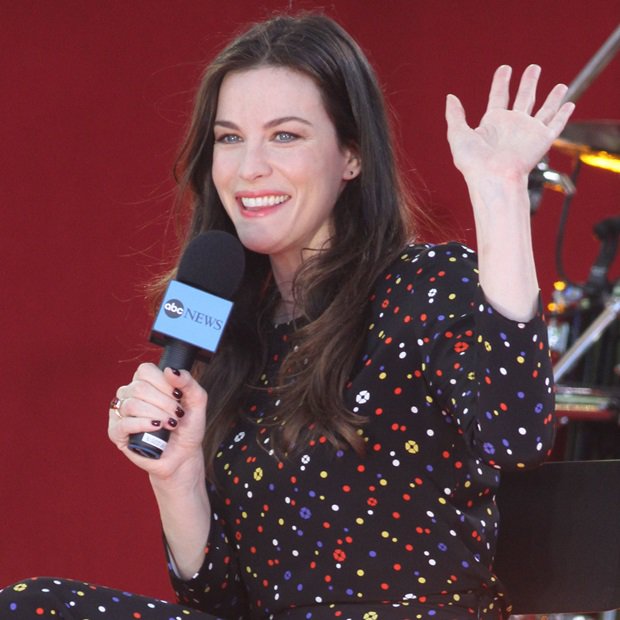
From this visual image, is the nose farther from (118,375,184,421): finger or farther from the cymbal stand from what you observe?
the cymbal stand

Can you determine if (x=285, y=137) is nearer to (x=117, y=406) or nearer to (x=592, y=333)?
(x=117, y=406)

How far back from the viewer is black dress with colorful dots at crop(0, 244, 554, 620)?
1474 mm

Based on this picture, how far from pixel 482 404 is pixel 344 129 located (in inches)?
25.0

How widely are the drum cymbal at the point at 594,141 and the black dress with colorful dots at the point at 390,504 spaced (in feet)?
2.95

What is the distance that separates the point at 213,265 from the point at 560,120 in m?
0.45

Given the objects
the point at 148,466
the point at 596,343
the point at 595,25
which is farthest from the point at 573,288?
the point at 148,466

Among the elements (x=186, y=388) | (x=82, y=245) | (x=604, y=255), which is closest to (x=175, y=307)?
(x=186, y=388)

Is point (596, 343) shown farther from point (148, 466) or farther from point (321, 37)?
point (148, 466)

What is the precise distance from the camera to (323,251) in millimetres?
1741

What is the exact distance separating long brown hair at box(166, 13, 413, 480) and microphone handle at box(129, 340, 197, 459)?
0.27 m

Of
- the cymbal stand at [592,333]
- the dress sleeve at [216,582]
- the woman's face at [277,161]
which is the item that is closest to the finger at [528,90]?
the woman's face at [277,161]

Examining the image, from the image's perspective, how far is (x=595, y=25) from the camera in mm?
3656

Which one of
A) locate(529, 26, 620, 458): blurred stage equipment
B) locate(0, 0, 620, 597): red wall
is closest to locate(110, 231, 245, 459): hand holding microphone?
locate(529, 26, 620, 458): blurred stage equipment

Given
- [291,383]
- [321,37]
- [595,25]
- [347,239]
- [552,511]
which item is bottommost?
[552,511]
